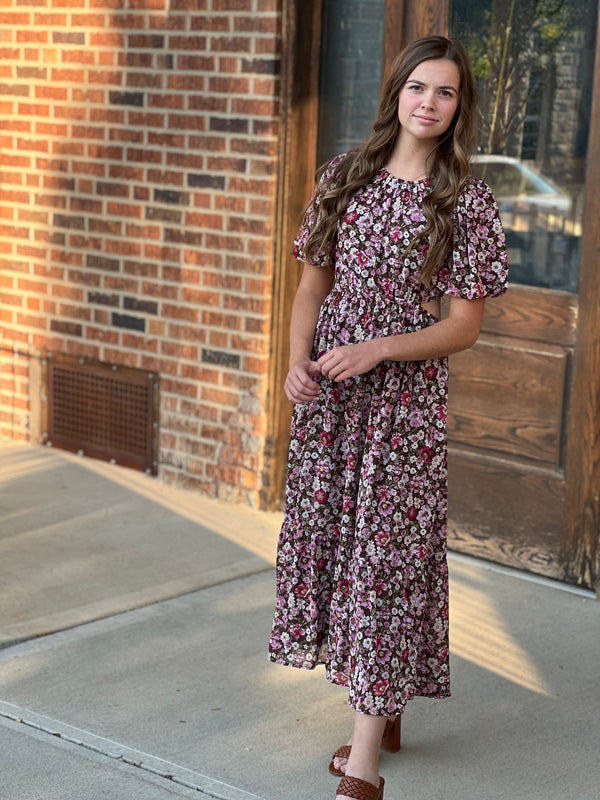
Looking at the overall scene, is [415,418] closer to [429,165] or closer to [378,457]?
[378,457]

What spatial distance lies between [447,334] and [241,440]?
2590 mm

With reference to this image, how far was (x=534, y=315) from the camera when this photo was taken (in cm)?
478

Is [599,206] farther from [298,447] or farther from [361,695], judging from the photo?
[361,695]

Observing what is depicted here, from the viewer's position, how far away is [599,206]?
14.8ft

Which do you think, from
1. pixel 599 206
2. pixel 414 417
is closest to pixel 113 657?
pixel 414 417

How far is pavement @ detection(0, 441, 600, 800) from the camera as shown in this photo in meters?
3.31

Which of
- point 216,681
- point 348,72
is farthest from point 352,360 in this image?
point 348,72

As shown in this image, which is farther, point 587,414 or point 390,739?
point 587,414

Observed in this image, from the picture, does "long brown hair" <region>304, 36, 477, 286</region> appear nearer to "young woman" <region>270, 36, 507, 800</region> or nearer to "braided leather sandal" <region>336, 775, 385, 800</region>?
"young woman" <region>270, 36, 507, 800</region>

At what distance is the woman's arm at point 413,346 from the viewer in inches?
121

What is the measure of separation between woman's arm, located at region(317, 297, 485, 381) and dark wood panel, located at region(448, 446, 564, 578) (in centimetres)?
177

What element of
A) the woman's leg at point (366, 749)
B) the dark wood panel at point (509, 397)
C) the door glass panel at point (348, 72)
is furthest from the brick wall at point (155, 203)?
the woman's leg at point (366, 749)

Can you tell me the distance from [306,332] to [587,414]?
169 cm

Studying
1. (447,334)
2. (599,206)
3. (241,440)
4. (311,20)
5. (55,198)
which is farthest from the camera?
(55,198)
